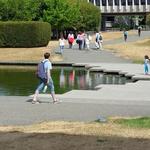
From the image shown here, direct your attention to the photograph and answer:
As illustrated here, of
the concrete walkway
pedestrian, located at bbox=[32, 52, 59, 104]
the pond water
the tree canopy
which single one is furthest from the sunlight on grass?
the tree canopy

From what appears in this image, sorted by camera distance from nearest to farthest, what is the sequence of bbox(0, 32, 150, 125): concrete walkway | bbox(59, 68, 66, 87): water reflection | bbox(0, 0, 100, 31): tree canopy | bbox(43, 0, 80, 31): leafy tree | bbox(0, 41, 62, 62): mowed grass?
bbox(0, 32, 150, 125): concrete walkway, bbox(59, 68, 66, 87): water reflection, bbox(0, 41, 62, 62): mowed grass, bbox(0, 0, 100, 31): tree canopy, bbox(43, 0, 80, 31): leafy tree

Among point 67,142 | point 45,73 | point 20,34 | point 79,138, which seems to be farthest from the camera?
point 20,34

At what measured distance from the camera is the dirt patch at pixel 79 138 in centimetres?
901

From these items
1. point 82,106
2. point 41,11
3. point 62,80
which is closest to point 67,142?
point 82,106

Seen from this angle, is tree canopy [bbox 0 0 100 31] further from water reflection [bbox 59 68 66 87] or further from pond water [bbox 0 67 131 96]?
water reflection [bbox 59 68 66 87]

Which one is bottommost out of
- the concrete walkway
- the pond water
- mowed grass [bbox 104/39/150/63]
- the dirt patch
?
mowed grass [bbox 104/39/150/63]

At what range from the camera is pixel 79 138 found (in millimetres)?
9883

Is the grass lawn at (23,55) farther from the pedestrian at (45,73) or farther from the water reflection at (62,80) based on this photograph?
the pedestrian at (45,73)

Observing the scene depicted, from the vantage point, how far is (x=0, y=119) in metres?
14.6

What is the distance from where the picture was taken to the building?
136 meters

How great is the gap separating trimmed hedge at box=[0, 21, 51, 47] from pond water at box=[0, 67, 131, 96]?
15597 mm

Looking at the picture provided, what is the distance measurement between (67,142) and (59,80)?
1975 cm

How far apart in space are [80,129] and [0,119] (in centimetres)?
388

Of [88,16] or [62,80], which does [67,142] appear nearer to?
[62,80]
